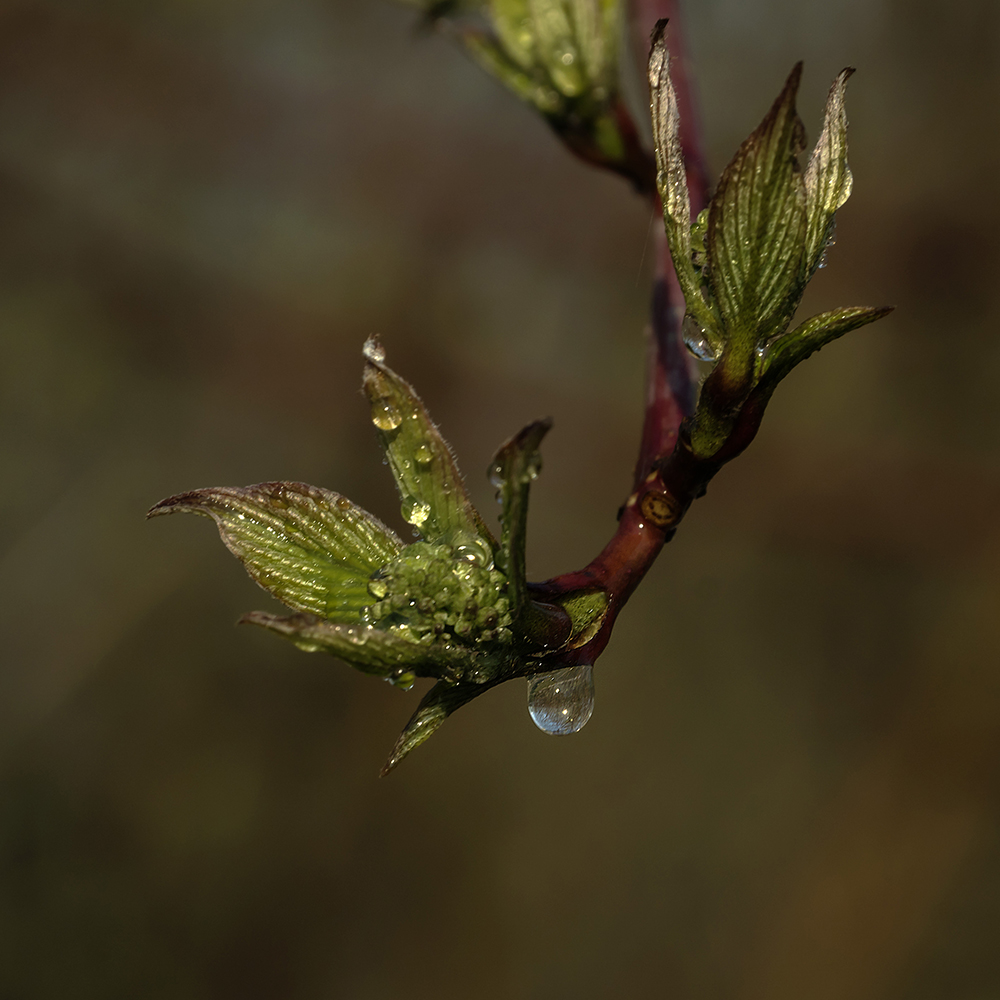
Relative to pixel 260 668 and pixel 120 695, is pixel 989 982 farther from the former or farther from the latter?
pixel 120 695

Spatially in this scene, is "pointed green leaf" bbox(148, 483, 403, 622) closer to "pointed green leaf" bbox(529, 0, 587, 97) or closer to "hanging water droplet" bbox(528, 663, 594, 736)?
"hanging water droplet" bbox(528, 663, 594, 736)

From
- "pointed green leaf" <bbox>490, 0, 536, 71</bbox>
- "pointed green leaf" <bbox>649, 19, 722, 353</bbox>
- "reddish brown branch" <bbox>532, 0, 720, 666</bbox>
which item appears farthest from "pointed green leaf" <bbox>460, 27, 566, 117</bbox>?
"pointed green leaf" <bbox>649, 19, 722, 353</bbox>

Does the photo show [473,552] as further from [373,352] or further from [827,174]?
[827,174]

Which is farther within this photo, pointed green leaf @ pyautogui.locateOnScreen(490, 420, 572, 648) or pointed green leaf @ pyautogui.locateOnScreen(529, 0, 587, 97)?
pointed green leaf @ pyautogui.locateOnScreen(529, 0, 587, 97)

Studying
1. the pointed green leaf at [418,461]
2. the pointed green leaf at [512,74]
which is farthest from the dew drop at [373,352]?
the pointed green leaf at [512,74]

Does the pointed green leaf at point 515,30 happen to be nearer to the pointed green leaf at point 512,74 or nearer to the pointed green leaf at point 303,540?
the pointed green leaf at point 512,74

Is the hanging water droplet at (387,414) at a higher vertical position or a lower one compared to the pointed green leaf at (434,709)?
higher
